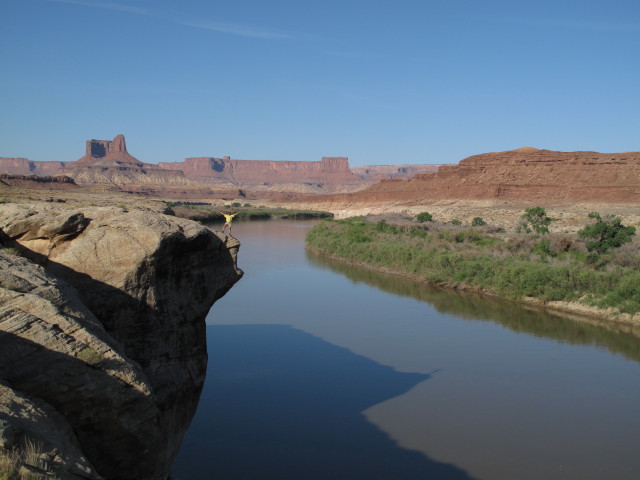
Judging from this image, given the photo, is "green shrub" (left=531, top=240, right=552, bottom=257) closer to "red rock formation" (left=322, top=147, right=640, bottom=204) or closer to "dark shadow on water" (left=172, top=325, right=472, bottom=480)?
"dark shadow on water" (left=172, top=325, right=472, bottom=480)

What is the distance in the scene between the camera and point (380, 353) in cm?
1457

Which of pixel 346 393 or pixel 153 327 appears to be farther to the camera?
pixel 346 393

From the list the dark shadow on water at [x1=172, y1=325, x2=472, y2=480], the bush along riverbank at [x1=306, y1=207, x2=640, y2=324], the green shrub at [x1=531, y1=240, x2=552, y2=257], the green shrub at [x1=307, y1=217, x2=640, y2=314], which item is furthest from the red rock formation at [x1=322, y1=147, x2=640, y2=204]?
the dark shadow on water at [x1=172, y1=325, x2=472, y2=480]

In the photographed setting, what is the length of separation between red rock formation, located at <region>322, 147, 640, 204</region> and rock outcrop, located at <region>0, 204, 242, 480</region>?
2539 inches

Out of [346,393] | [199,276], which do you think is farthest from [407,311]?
[199,276]

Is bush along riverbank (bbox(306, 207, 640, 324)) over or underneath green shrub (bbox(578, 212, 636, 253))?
underneath

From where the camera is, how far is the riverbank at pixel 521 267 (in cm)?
1883

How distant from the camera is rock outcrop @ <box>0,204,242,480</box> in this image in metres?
4.09

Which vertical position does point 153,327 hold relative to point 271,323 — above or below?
above

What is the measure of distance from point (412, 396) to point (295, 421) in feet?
8.52

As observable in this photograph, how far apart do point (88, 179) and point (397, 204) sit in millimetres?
101399

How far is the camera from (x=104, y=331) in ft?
15.9

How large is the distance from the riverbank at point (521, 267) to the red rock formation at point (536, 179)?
39.1 meters

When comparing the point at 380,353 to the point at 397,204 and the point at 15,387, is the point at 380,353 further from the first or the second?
the point at 397,204
